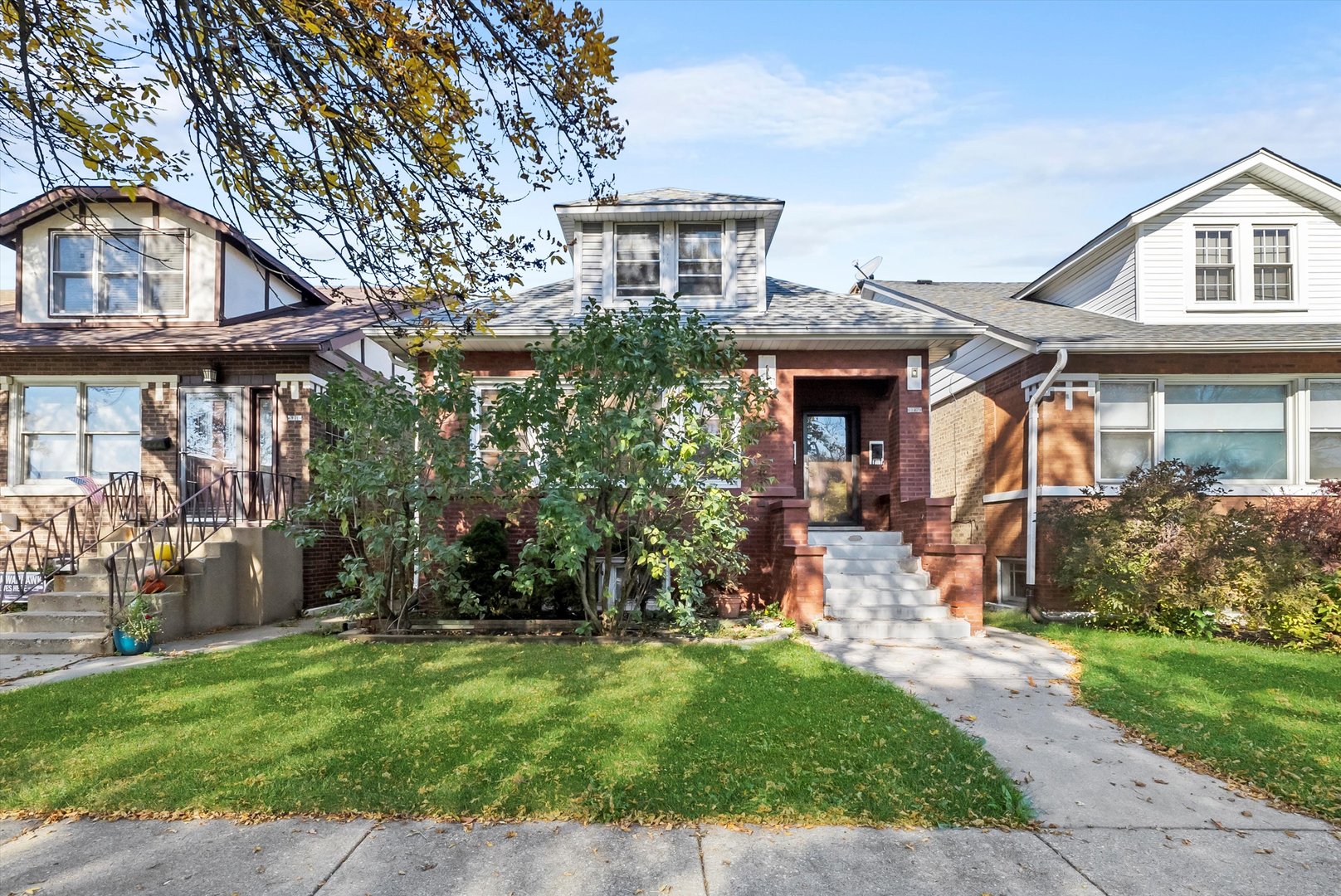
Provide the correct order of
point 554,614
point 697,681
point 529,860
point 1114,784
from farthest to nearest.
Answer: point 554,614 → point 697,681 → point 1114,784 → point 529,860

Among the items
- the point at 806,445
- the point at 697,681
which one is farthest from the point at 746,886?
the point at 806,445

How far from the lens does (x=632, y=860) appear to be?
343 centimetres

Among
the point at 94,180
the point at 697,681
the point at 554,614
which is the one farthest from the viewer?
the point at 554,614

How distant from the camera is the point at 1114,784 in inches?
178

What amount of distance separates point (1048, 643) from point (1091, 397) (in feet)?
14.1

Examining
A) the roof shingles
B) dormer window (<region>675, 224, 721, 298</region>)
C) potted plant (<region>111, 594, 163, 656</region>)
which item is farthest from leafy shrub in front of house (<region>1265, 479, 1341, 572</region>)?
potted plant (<region>111, 594, 163, 656</region>)

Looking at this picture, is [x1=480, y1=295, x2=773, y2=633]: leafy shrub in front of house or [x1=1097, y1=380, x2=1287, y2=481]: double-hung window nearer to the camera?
[x1=480, y1=295, x2=773, y2=633]: leafy shrub in front of house

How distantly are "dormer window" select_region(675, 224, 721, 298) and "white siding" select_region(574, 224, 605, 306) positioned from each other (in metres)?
1.24

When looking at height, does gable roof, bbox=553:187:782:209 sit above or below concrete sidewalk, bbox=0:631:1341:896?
above

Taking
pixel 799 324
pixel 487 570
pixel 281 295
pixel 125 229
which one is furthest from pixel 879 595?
pixel 125 229

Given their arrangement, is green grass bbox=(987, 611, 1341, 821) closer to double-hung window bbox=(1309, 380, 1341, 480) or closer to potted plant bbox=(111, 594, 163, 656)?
double-hung window bbox=(1309, 380, 1341, 480)

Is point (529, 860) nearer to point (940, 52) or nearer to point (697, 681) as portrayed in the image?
point (697, 681)

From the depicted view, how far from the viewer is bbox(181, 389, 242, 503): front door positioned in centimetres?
1246

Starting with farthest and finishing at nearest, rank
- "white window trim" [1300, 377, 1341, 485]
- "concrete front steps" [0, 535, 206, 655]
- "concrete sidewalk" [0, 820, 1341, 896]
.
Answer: "white window trim" [1300, 377, 1341, 485] → "concrete front steps" [0, 535, 206, 655] → "concrete sidewalk" [0, 820, 1341, 896]
